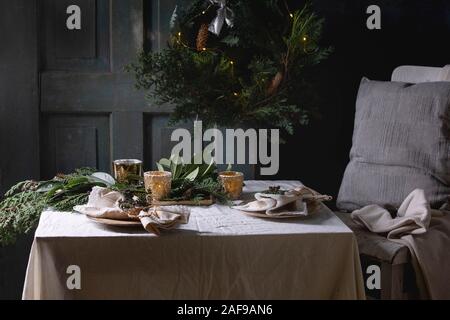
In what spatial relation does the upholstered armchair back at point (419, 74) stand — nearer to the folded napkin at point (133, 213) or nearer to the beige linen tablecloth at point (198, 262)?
the beige linen tablecloth at point (198, 262)

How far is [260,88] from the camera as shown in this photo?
2.75 metres

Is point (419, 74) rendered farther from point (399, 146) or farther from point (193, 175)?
point (193, 175)

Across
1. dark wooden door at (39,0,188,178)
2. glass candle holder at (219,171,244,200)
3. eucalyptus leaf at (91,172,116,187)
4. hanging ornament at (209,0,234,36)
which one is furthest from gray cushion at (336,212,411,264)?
dark wooden door at (39,0,188,178)

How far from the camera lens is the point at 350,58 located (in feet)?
10.5

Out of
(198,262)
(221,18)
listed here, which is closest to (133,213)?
(198,262)

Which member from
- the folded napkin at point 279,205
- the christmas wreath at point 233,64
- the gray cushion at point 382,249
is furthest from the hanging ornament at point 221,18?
the gray cushion at point 382,249

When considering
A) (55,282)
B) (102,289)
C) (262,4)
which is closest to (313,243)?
(102,289)

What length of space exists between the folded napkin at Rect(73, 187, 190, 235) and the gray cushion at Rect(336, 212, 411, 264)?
667 mm

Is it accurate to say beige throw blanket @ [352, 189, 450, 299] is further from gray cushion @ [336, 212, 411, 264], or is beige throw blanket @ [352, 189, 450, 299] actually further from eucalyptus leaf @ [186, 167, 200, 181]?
eucalyptus leaf @ [186, 167, 200, 181]

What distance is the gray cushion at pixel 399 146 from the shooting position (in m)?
2.65

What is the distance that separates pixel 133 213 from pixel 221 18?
1.13 m

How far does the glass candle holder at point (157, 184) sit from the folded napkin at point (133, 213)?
0.44ft

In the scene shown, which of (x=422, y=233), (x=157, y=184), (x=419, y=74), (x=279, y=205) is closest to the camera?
(x=279, y=205)

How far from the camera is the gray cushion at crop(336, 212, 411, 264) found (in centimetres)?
233
